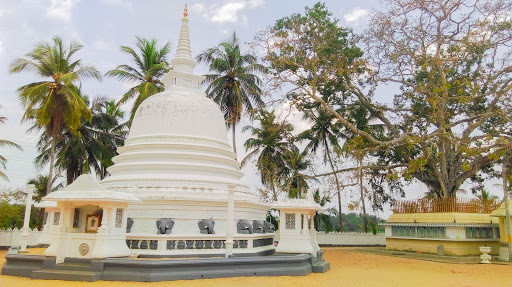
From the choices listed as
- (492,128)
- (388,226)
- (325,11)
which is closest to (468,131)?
(492,128)

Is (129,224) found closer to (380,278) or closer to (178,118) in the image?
(178,118)

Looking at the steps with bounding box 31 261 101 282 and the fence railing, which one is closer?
the steps with bounding box 31 261 101 282

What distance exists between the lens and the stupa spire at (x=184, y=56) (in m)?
21.2

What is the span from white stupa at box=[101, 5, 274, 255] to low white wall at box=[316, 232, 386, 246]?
17329 millimetres

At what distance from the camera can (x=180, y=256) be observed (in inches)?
576

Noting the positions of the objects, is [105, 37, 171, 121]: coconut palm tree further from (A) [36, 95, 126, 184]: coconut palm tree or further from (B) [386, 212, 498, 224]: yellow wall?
(B) [386, 212, 498, 224]: yellow wall

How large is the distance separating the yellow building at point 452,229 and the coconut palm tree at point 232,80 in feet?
48.7

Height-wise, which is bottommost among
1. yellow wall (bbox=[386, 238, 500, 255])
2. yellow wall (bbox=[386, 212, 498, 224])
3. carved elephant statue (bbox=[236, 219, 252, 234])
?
yellow wall (bbox=[386, 238, 500, 255])

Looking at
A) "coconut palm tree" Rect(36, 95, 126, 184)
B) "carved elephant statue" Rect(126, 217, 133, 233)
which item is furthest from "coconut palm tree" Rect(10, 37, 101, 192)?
"carved elephant statue" Rect(126, 217, 133, 233)

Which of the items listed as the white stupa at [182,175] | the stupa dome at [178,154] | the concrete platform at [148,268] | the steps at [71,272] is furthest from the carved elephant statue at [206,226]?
the steps at [71,272]

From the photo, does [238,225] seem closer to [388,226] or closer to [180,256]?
[180,256]

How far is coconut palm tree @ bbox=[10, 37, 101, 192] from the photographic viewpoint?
2494 centimetres

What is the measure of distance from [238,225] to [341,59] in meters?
13.9

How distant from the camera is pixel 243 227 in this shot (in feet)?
54.0
